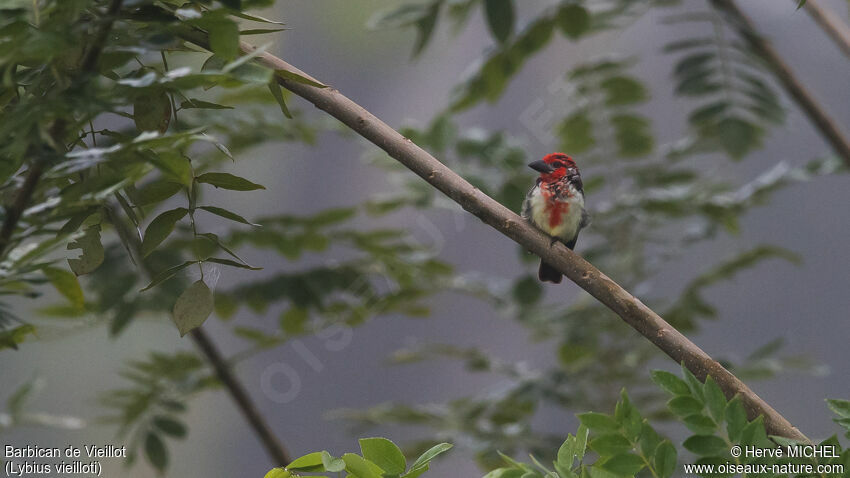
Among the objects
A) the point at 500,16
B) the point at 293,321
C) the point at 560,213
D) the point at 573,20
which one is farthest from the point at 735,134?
the point at 293,321

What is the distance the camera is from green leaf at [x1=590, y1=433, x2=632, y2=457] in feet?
1.54

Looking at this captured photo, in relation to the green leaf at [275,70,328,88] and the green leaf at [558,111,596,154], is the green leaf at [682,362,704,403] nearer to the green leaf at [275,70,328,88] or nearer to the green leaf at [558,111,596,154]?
the green leaf at [275,70,328,88]

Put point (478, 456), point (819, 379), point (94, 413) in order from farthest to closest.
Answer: point (94, 413), point (819, 379), point (478, 456)

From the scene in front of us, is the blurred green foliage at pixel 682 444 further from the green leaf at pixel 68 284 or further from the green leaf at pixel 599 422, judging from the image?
the green leaf at pixel 68 284

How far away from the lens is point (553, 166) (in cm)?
90

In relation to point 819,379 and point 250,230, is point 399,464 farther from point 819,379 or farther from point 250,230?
point 819,379

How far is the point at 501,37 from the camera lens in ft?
3.24

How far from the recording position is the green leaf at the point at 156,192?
0.47 metres

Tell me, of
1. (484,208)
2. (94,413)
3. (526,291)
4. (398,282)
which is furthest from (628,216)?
(94,413)

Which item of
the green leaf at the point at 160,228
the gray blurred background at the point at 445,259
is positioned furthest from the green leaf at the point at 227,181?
the gray blurred background at the point at 445,259

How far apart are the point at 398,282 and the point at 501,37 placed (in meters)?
0.44

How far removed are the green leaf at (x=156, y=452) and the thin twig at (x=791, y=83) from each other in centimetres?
104

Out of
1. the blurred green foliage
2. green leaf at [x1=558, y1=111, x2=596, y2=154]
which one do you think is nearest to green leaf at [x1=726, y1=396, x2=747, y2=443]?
the blurred green foliage

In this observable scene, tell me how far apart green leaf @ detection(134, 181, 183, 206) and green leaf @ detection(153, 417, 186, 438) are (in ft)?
2.45
